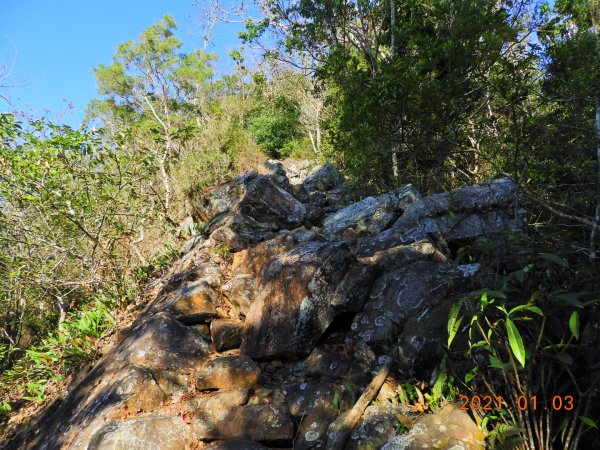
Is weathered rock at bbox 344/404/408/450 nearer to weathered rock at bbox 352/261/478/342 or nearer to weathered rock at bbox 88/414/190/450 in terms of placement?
weathered rock at bbox 352/261/478/342

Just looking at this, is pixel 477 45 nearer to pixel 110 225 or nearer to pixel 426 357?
pixel 426 357

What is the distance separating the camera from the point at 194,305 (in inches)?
227

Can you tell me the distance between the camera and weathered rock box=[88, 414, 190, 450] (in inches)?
142

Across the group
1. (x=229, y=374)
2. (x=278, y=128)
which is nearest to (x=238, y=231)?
(x=229, y=374)

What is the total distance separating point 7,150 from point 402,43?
8789mm

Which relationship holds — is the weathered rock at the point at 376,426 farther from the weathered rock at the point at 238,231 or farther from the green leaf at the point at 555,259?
the weathered rock at the point at 238,231

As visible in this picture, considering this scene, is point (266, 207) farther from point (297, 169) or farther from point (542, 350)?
point (297, 169)

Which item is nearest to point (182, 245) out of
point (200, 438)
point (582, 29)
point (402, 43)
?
point (200, 438)

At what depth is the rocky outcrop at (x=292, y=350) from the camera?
3508 millimetres

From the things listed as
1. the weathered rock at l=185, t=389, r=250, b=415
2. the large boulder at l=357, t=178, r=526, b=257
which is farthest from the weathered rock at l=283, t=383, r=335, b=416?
the large boulder at l=357, t=178, r=526, b=257

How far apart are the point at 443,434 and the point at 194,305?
3969 millimetres

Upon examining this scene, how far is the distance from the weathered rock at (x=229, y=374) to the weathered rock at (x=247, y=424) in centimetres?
39

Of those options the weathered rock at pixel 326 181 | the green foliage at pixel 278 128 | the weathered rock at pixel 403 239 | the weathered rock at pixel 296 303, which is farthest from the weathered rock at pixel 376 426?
the green foliage at pixel 278 128

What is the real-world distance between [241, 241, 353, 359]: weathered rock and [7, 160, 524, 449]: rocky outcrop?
16 millimetres
